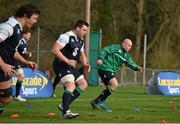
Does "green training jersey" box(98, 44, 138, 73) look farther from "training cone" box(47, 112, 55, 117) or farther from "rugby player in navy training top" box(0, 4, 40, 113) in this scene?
"rugby player in navy training top" box(0, 4, 40, 113)

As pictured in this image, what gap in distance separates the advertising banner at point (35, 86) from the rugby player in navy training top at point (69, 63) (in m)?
6.77

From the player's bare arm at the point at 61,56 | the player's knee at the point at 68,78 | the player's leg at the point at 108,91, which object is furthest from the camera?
the player's leg at the point at 108,91

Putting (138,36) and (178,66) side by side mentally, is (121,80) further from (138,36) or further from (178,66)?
(138,36)

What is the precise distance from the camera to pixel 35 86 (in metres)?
19.6

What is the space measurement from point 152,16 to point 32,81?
2709 cm

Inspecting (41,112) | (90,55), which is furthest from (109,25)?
(41,112)

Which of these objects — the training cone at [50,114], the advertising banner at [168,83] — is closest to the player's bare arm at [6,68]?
the training cone at [50,114]

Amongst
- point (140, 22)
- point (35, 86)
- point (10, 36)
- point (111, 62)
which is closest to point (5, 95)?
point (10, 36)

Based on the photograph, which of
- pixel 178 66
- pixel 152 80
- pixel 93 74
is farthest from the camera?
pixel 178 66

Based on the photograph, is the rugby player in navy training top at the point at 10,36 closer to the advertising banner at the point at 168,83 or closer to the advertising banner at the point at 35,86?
the advertising banner at the point at 35,86

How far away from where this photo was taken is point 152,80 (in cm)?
2272

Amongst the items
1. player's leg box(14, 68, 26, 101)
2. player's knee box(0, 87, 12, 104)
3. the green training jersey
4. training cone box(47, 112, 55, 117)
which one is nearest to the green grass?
training cone box(47, 112, 55, 117)

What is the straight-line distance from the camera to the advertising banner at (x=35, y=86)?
19328 mm

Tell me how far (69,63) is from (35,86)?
7.79 m
